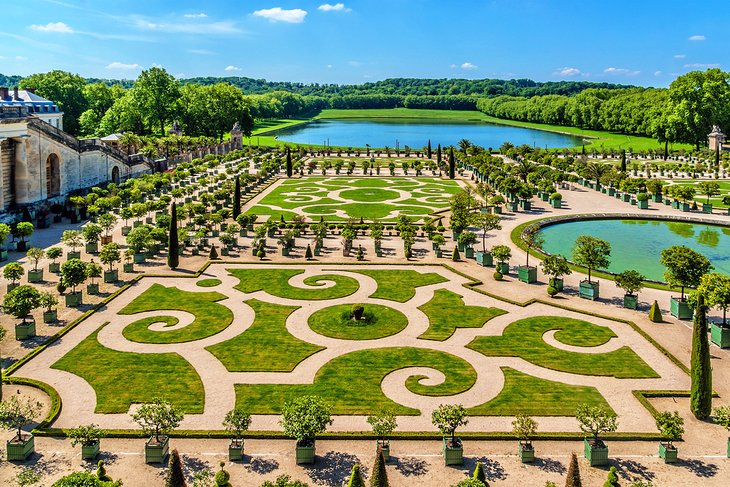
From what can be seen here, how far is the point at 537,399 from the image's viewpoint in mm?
26781

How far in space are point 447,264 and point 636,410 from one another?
2349 cm

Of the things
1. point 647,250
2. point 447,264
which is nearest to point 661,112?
point 647,250

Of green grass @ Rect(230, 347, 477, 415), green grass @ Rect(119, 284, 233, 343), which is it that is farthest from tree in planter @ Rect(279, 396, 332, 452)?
green grass @ Rect(119, 284, 233, 343)

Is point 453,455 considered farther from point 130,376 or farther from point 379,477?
point 130,376

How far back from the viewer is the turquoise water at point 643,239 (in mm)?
49812

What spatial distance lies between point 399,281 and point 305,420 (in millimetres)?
22858

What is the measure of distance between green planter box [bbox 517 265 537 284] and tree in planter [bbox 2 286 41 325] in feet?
104

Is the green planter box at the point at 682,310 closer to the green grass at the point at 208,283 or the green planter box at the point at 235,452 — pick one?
the green planter box at the point at 235,452

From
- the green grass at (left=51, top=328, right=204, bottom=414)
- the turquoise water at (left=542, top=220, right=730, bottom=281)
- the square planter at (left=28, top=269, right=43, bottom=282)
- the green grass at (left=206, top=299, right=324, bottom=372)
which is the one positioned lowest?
the green grass at (left=51, top=328, right=204, bottom=414)

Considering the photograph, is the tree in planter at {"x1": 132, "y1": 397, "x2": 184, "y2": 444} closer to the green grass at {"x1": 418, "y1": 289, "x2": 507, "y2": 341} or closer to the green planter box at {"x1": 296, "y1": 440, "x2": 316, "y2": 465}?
the green planter box at {"x1": 296, "y1": 440, "x2": 316, "y2": 465}

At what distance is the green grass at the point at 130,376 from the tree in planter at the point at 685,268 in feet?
95.6

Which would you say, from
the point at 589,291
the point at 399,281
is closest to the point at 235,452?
the point at 399,281

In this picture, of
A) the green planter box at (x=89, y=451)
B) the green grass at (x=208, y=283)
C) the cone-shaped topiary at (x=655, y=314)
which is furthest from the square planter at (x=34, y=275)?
the cone-shaped topiary at (x=655, y=314)

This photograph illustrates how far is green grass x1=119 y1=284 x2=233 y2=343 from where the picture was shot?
3359 centimetres
